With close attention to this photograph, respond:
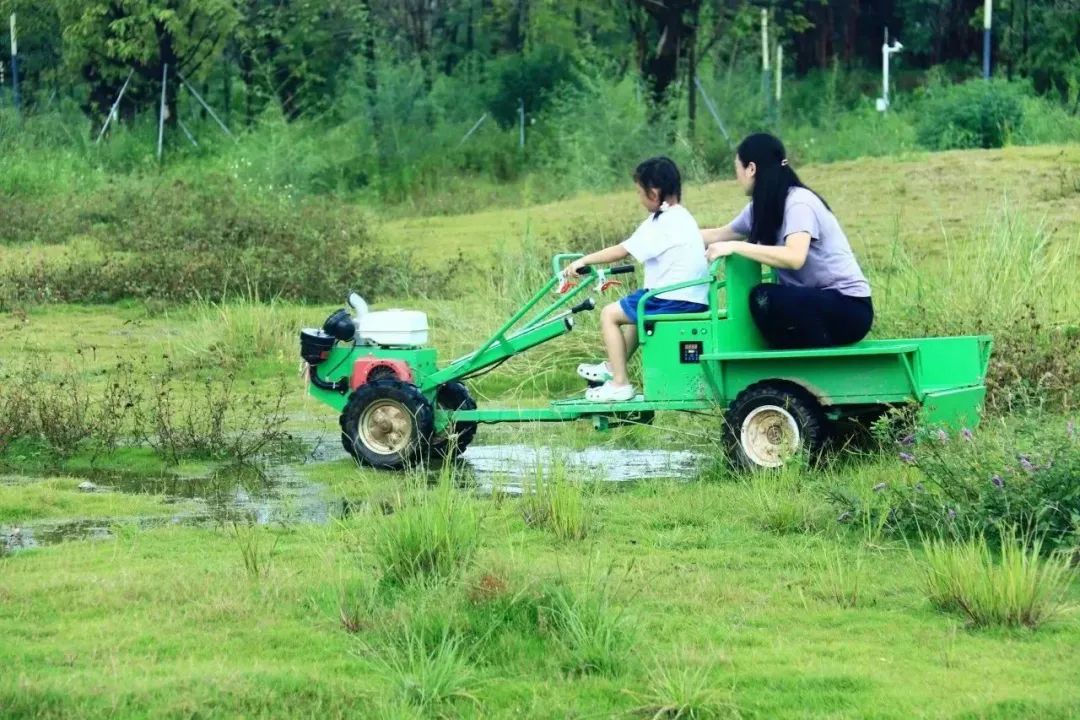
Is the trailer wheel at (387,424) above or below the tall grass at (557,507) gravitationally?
above

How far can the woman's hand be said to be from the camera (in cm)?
892

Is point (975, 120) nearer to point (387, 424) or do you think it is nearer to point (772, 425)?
point (387, 424)

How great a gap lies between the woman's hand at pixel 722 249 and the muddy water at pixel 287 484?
3.92 feet

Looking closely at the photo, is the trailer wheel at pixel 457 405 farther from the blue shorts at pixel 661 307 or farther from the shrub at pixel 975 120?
the shrub at pixel 975 120

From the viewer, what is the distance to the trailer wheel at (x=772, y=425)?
877cm

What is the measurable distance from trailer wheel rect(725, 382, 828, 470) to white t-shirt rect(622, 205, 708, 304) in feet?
2.61

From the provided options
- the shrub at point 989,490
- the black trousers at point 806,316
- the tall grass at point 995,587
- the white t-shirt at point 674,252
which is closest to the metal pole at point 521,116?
the white t-shirt at point 674,252

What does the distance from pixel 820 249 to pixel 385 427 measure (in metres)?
2.58

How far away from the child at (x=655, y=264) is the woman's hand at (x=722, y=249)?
447 mm

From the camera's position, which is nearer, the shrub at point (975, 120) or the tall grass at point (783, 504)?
the tall grass at point (783, 504)

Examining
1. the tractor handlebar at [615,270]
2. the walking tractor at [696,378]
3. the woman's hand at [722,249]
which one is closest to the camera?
the walking tractor at [696,378]

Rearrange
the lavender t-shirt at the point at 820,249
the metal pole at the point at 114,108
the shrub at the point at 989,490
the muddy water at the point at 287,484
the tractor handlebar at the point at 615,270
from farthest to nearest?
the metal pole at the point at 114,108, the tractor handlebar at the point at 615,270, the lavender t-shirt at the point at 820,249, the muddy water at the point at 287,484, the shrub at the point at 989,490

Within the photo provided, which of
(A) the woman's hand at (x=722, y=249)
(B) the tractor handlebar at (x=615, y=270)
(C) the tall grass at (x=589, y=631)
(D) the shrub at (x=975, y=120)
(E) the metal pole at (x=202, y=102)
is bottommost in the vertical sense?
(C) the tall grass at (x=589, y=631)

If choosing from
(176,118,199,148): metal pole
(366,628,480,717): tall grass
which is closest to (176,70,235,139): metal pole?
(176,118,199,148): metal pole
